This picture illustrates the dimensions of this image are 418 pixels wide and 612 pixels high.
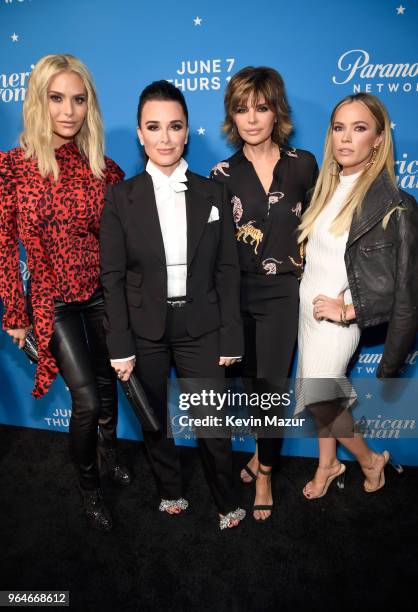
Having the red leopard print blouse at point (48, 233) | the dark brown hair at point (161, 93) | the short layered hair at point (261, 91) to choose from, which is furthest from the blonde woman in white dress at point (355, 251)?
the red leopard print blouse at point (48, 233)

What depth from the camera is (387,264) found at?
→ 87.8 inches

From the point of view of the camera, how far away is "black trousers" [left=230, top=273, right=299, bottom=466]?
253 centimetres

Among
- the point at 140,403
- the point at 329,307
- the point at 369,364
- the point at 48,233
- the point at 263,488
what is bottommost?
the point at 263,488

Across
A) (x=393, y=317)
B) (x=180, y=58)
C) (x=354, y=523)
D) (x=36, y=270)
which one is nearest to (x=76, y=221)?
(x=36, y=270)

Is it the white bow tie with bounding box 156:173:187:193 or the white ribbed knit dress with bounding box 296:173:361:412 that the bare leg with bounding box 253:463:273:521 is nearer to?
the white ribbed knit dress with bounding box 296:173:361:412

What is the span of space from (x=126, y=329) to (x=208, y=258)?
510 millimetres

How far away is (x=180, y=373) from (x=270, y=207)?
0.96 m

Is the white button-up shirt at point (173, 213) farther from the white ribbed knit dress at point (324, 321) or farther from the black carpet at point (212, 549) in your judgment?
the black carpet at point (212, 549)

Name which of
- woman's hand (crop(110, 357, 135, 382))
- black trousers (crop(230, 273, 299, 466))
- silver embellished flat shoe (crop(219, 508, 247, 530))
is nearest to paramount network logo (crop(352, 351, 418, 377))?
black trousers (crop(230, 273, 299, 466))

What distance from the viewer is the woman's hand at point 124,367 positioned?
2262 millimetres

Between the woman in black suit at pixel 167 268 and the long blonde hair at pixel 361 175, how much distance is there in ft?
1.60

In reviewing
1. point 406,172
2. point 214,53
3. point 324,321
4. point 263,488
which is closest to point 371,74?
point 406,172

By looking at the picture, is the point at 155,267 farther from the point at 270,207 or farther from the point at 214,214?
the point at 270,207

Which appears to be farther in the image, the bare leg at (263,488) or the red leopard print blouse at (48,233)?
the bare leg at (263,488)
